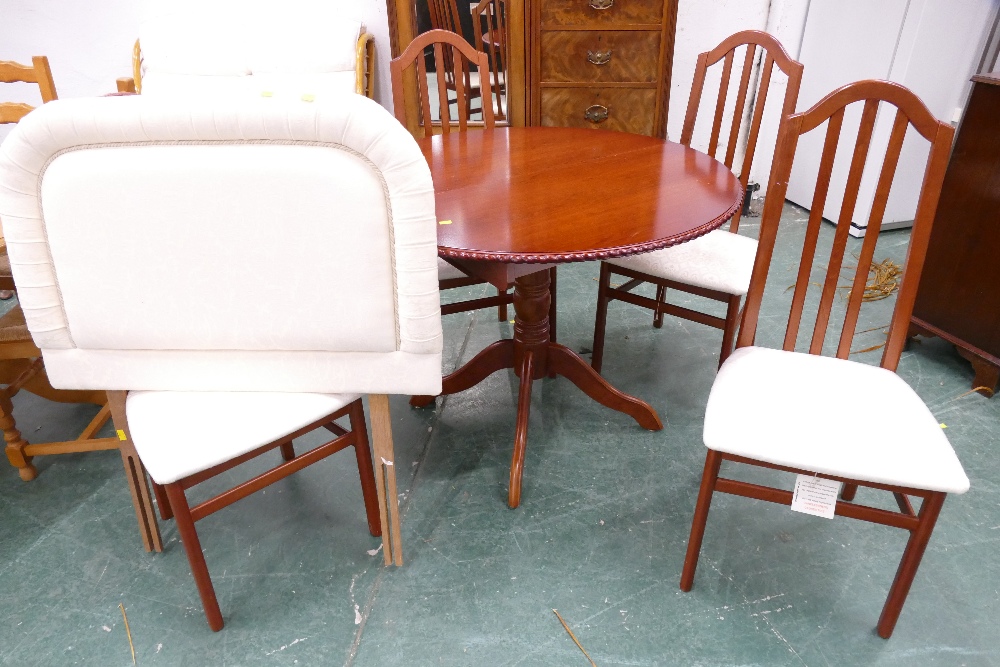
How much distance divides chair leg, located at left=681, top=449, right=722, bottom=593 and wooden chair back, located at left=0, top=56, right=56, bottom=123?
2.03m

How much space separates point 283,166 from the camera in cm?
95

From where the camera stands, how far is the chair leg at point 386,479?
1.32 m

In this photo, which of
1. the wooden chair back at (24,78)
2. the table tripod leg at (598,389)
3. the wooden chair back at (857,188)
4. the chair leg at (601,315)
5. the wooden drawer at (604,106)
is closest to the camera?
the wooden chair back at (857,188)

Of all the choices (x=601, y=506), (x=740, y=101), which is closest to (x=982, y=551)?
(x=601, y=506)

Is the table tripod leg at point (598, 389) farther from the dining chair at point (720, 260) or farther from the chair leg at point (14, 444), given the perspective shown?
the chair leg at point (14, 444)

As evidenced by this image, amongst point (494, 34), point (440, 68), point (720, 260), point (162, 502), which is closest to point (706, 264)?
point (720, 260)

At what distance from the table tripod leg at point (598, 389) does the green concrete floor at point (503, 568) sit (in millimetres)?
53

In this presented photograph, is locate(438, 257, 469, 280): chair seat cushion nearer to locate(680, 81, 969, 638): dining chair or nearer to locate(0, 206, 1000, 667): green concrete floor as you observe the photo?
locate(0, 206, 1000, 667): green concrete floor

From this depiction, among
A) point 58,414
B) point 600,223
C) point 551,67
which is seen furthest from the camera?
point 551,67

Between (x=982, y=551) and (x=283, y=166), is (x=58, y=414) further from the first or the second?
(x=982, y=551)

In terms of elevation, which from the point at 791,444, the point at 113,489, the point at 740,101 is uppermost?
the point at 740,101

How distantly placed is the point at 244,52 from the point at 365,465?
2574mm

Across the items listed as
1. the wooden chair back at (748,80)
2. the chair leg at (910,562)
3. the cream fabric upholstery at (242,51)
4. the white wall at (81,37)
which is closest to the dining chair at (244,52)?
the cream fabric upholstery at (242,51)

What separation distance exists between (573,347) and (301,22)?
219 centimetres
